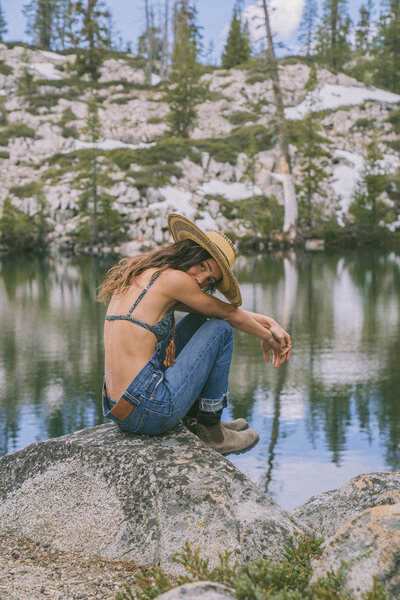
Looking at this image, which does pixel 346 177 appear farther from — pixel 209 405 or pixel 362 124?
pixel 209 405

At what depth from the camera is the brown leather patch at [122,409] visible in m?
3.48

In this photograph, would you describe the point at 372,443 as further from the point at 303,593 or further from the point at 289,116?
the point at 289,116

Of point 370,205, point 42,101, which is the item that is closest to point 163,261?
point 370,205

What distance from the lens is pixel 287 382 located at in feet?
26.7

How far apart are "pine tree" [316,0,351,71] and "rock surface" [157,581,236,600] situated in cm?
7515

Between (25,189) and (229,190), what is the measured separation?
586 inches

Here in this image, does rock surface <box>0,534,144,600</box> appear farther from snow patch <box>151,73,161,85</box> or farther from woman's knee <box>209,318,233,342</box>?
snow patch <box>151,73,161,85</box>

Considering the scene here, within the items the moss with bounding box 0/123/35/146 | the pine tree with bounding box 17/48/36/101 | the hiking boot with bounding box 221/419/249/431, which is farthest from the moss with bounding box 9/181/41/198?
the hiking boot with bounding box 221/419/249/431

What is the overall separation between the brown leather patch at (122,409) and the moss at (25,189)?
138 feet

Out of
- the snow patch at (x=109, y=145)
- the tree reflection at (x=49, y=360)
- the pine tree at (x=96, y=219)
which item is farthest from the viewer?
the snow patch at (x=109, y=145)

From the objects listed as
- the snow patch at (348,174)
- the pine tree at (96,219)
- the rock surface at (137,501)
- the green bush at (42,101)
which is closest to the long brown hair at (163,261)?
the rock surface at (137,501)

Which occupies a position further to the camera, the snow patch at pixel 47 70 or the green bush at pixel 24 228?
the snow patch at pixel 47 70

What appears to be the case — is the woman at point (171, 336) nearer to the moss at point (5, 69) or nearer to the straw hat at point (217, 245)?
the straw hat at point (217, 245)

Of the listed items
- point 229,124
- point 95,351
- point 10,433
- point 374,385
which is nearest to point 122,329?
point 10,433
